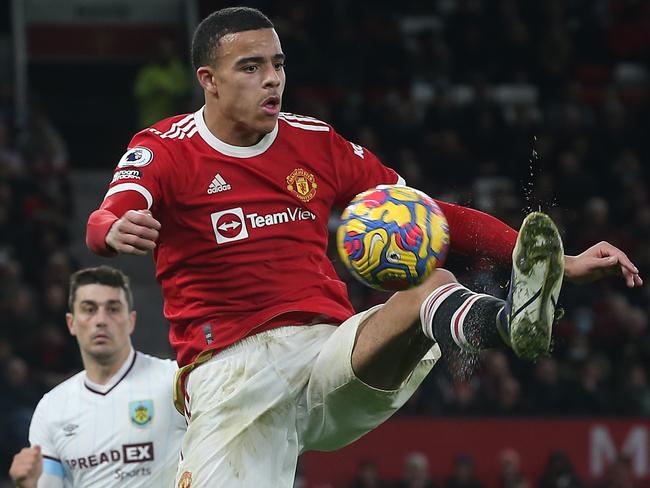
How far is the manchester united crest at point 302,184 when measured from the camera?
5707mm

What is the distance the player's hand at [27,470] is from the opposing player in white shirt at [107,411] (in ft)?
0.51

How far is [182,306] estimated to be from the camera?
569 centimetres

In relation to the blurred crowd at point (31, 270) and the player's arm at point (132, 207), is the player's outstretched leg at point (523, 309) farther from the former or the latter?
the blurred crowd at point (31, 270)

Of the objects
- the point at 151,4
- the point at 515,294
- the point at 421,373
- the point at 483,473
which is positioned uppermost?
the point at 151,4

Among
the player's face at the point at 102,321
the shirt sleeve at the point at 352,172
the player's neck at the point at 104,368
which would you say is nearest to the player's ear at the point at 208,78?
the shirt sleeve at the point at 352,172

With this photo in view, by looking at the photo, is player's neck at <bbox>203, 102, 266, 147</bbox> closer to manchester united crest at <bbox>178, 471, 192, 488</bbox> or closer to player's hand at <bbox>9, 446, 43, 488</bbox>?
manchester united crest at <bbox>178, 471, 192, 488</bbox>

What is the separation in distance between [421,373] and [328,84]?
1105cm

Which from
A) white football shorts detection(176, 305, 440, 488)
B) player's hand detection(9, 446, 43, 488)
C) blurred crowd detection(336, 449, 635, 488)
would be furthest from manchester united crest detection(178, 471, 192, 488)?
blurred crowd detection(336, 449, 635, 488)

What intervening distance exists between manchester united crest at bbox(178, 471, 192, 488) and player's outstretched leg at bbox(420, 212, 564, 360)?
1.23 metres

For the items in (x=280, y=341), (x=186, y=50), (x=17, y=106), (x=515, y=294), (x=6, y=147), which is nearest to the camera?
(x=515, y=294)

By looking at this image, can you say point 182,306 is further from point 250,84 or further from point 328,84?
point 328,84

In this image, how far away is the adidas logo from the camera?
5.58m

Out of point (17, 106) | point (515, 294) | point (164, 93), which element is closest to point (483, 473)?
point (164, 93)

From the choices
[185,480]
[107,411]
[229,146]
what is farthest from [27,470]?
[229,146]
